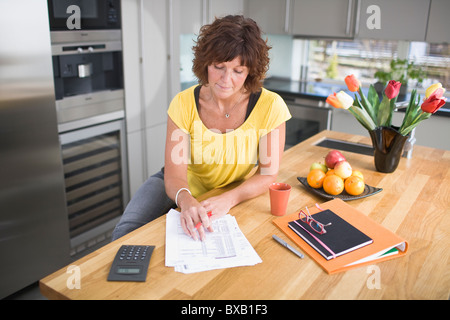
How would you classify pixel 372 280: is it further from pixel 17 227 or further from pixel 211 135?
pixel 17 227

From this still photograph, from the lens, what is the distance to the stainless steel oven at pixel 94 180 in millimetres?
2568

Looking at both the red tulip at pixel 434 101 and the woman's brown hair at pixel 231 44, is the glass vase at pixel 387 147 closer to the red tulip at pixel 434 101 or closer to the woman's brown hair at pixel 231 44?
the red tulip at pixel 434 101

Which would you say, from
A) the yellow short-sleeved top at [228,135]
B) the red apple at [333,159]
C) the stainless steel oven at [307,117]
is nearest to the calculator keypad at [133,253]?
the yellow short-sleeved top at [228,135]

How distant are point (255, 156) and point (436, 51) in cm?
253

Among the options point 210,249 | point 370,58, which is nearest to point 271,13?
point 370,58

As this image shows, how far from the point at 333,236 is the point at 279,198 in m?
0.22

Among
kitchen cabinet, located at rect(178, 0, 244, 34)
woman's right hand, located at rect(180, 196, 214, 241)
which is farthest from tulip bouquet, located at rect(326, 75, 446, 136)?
kitchen cabinet, located at rect(178, 0, 244, 34)

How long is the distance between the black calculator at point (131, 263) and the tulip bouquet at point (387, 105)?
101cm

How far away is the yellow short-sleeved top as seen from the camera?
1.71m

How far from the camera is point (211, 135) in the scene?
5.62ft

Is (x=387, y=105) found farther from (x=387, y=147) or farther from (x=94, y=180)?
(x=94, y=180)

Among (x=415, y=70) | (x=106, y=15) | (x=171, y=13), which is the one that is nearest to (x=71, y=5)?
(x=106, y=15)

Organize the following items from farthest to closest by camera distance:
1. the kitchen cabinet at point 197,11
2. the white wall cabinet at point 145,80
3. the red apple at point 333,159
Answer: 1. the kitchen cabinet at point 197,11
2. the white wall cabinet at point 145,80
3. the red apple at point 333,159
